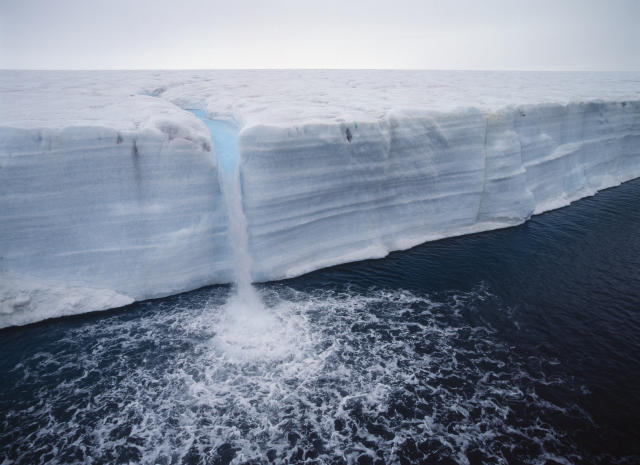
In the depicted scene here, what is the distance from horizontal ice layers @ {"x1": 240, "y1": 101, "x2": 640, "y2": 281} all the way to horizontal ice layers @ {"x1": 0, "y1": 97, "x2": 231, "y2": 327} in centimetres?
162

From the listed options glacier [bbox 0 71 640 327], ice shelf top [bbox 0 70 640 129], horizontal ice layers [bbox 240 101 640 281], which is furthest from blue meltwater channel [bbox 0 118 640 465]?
ice shelf top [bbox 0 70 640 129]

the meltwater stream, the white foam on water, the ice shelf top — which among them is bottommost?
the white foam on water

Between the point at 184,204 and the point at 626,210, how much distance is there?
19.3 meters

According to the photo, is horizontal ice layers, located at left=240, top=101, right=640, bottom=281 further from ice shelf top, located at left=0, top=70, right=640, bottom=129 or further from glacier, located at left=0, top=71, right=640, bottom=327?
ice shelf top, located at left=0, top=70, right=640, bottom=129

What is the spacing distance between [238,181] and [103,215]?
12.4 feet

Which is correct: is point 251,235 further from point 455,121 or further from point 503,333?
point 455,121

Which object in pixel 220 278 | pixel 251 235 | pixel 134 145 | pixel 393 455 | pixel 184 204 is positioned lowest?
pixel 393 455

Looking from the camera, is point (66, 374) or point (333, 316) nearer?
point (66, 374)

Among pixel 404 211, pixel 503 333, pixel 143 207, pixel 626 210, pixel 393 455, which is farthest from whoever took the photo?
pixel 626 210

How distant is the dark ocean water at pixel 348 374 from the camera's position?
22.2 feet

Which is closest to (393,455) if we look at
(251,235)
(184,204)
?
(251,235)

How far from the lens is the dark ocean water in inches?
267

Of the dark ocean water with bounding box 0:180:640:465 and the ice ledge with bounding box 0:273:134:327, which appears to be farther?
the ice ledge with bounding box 0:273:134:327

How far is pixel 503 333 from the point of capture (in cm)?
967
